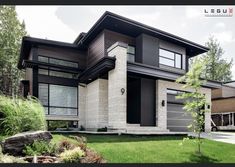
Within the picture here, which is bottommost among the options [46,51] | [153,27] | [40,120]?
[40,120]

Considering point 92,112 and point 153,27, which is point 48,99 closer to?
point 92,112

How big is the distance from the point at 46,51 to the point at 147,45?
735 centimetres

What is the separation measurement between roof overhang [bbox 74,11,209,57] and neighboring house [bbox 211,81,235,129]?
37.4 ft

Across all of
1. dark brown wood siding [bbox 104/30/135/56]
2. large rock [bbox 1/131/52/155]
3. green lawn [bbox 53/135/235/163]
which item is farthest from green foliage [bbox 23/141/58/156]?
dark brown wood siding [bbox 104/30/135/56]

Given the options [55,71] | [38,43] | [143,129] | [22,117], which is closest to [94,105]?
[143,129]

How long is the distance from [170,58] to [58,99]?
30.4 ft

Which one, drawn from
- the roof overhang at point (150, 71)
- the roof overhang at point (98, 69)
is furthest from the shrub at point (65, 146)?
the roof overhang at point (150, 71)

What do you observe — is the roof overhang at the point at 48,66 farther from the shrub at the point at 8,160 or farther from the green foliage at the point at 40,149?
the shrub at the point at 8,160

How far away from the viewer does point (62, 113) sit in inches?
749

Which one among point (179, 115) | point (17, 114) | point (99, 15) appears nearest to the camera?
point (17, 114)

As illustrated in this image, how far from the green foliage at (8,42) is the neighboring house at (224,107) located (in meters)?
23.8

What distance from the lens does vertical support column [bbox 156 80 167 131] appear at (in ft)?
60.2

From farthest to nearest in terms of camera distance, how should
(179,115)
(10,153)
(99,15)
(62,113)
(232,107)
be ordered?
(232,107), (179,115), (62,113), (99,15), (10,153)

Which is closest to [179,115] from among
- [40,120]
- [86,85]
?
[86,85]
